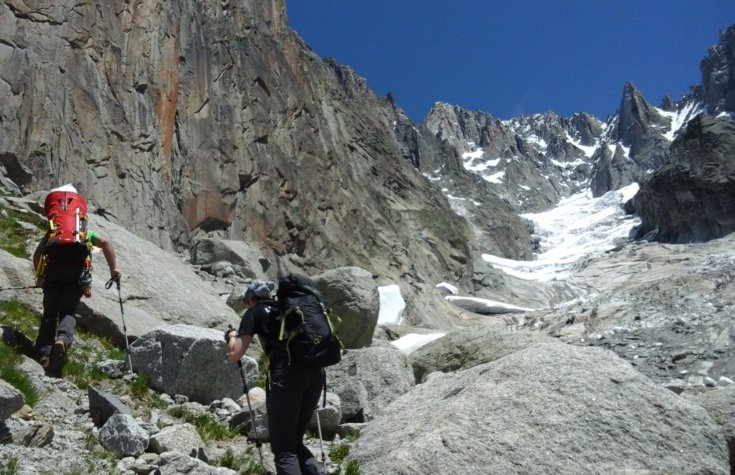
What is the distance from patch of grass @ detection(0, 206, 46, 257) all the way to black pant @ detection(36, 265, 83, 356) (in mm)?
4124

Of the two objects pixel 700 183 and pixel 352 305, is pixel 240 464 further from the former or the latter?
pixel 700 183

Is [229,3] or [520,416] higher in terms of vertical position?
[229,3]

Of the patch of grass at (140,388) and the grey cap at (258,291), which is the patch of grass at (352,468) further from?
the patch of grass at (140,388)

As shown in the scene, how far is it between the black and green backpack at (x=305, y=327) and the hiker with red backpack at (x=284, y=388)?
0.03 metres

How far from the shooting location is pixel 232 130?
43.6 metres

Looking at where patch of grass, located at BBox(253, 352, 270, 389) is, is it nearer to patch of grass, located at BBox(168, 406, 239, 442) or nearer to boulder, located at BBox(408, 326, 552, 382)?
patch of grass, located at BBox(168, 406, 239, 442)

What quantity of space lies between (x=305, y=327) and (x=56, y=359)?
12.9ft

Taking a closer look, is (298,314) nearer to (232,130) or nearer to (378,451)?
(378,451)

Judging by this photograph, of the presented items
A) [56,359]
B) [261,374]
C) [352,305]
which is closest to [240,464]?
[56,359]

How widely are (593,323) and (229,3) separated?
115ft

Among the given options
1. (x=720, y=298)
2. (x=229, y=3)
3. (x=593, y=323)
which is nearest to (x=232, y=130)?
(x=229, y=3)

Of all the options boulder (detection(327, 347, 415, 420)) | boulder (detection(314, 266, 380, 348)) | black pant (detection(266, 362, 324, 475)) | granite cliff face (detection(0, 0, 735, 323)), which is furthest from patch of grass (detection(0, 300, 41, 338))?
granite cliff face (detection(0, 0, 735, 323))

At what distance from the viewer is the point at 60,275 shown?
848cm

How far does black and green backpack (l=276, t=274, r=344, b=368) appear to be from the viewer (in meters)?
5.82
